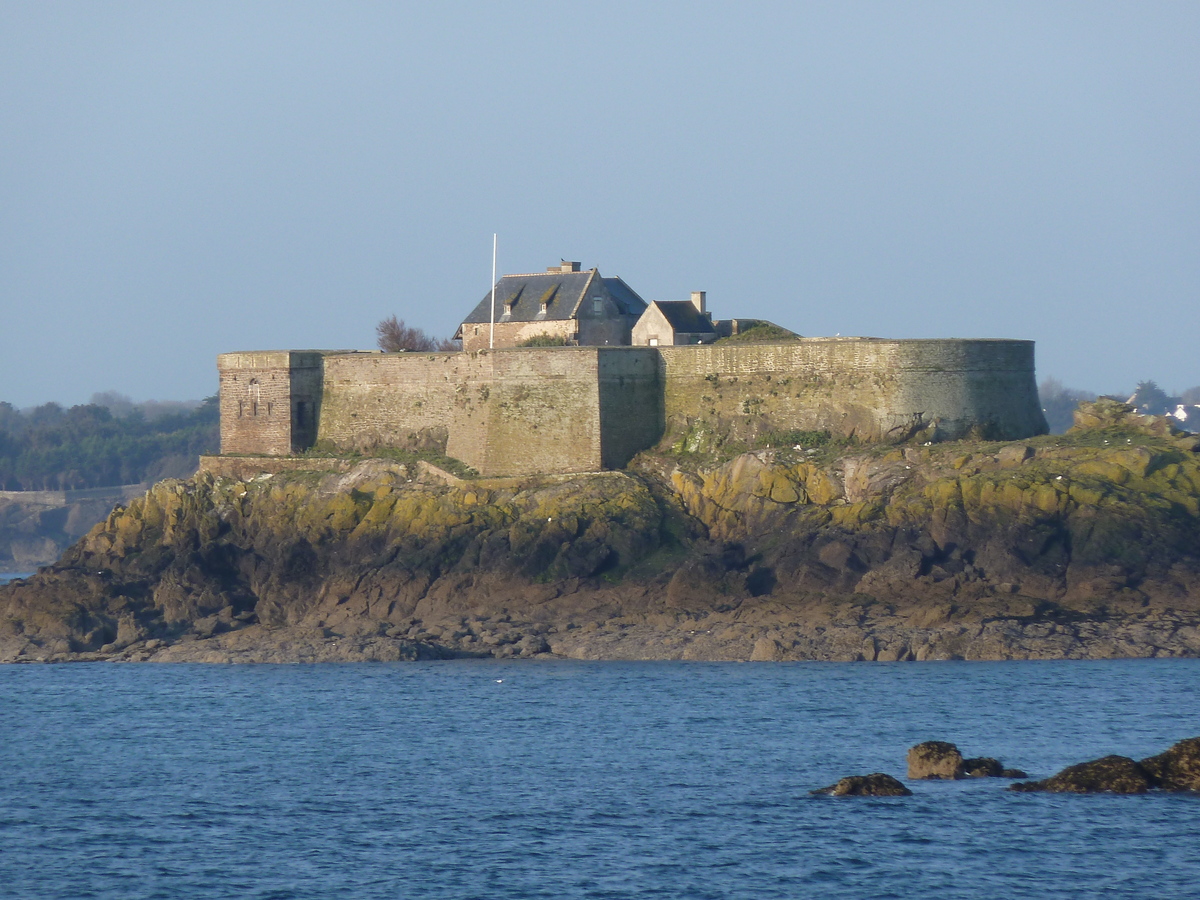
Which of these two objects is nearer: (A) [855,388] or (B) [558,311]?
(A) [855,388]

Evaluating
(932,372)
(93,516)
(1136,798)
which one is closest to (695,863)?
(1136,798)

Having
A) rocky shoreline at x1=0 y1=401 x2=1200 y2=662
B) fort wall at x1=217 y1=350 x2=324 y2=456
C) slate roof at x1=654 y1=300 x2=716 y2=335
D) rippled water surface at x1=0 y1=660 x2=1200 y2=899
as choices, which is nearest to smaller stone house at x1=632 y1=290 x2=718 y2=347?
slate roof at x1=654 y1=300 x2=716 y2=335

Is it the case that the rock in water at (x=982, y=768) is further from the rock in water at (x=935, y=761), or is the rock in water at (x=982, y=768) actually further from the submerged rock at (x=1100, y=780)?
the submerged rock at (x=1100, y=780)

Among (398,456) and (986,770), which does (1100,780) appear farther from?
(398,456)

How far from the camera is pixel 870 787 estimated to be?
26812 mm

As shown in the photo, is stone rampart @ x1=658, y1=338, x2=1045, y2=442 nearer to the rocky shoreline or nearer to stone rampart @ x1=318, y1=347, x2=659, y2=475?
the rocky shoreline

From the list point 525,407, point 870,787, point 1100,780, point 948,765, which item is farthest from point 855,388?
point 1100,780

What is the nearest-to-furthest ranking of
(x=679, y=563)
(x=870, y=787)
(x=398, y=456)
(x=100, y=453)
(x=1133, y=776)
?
(x=1133, y=776) → (x=870, y=787) → (x=679, y=563) → (x=398, y=456) → (x=100, y=453)

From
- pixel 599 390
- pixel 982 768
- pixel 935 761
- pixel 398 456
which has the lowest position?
pixel 982 768

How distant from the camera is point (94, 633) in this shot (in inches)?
1655

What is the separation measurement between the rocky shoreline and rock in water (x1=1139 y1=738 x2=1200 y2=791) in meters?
9.26

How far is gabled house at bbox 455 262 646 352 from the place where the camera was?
158 feet

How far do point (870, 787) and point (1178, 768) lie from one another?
13.6ft

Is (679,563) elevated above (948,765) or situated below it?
above
